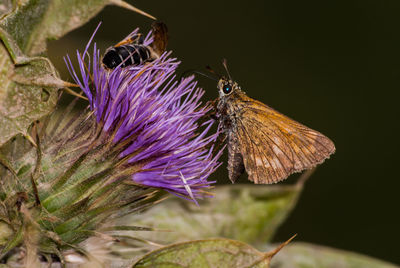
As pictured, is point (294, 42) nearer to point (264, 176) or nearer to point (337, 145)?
point (337, 145)

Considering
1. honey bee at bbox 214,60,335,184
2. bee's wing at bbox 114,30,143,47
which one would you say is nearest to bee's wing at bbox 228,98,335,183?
honey bee at bbox 214,60,335,184

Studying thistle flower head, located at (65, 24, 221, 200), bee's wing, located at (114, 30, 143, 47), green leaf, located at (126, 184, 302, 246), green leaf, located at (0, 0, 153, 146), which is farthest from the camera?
green leaf, located at (126, 184, 302, 246)

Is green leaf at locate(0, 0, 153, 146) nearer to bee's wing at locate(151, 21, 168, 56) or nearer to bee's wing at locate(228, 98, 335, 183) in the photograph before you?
bee's wing at locate(151, 21, 168, 56)

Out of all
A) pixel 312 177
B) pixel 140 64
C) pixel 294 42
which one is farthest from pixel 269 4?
pixel 140 64

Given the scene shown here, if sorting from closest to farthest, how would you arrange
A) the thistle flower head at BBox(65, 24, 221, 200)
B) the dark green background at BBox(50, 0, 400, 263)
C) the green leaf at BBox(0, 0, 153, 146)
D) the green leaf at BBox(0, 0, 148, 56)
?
the green leaf at BBox(0, 0, 153, 146), the green leaf at BBox(0, 0, 148, 56), the thistle flower head at BBox(65, 24, 221, 200), the dark green background at BBox(50, 0, 400, 263)

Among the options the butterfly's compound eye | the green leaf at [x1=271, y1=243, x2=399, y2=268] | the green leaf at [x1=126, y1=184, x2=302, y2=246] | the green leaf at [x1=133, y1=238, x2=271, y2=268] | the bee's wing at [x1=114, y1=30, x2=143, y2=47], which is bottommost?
the green leaf at [x1=271, y1=243, x2=399, y2=268]

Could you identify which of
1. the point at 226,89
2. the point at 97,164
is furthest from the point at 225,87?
the point at 97,164

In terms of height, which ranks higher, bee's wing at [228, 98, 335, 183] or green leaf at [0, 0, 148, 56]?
green leaf at [0, 0, 148, 56]
